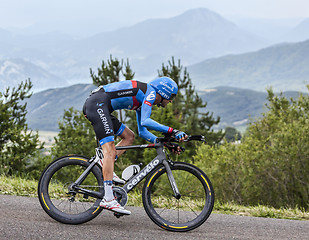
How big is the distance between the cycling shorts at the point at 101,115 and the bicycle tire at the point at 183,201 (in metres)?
0.80

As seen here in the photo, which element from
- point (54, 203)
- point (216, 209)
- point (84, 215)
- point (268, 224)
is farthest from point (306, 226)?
point (54, 203)

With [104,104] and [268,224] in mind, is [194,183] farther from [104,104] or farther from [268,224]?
[104,104]

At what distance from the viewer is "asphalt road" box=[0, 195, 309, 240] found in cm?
448

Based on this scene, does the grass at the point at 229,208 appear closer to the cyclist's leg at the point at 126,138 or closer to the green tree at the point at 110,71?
the cyclist's leg at the point at 126,138

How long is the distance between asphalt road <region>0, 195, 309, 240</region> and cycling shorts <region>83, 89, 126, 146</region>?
1113 millimetres

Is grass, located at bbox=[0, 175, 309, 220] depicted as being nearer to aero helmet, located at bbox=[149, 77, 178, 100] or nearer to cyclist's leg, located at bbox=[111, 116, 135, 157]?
cyclist's leg, located at bbox=[111, 116, 135, 157]

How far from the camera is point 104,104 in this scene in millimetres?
5082

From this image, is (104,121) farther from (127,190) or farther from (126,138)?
(127,190)

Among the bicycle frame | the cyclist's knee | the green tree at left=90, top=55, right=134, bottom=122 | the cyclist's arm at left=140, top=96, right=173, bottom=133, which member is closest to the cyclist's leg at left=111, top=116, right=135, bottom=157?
the bicycle frame

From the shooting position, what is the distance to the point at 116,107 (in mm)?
5227

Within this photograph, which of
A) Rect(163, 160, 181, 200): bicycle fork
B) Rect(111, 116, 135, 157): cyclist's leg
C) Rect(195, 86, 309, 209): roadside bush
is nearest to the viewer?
Rect(163, 160, 181, 200): bicycle fork

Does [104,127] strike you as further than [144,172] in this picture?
No

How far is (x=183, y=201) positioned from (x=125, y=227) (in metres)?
0.98

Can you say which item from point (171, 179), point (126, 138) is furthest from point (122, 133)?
point (171, 179)
